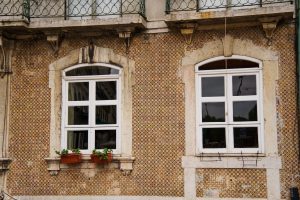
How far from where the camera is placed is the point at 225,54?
918 cm

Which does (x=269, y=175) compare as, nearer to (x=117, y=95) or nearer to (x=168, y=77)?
(x=168, y=77)

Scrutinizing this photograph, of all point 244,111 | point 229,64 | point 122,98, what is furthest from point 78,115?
point 244,111

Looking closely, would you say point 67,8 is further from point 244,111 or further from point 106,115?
point 244,111

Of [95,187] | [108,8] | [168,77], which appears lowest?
[95,187]

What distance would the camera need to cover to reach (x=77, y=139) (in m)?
9.73

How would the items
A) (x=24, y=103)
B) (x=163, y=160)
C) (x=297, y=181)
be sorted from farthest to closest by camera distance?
(x=24, y=103) → (x=163, y=160) → (x=297, y=181)

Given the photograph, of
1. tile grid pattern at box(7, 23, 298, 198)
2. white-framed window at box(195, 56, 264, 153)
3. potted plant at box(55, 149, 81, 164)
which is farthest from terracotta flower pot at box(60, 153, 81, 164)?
white-framed window at box(195, 56, 264, 153)

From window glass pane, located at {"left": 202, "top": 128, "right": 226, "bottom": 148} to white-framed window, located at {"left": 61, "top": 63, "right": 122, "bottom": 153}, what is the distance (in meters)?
1.75

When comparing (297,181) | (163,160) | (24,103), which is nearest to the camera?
(297,181)

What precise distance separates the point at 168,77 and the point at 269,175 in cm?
271

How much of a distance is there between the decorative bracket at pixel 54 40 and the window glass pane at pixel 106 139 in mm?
1977

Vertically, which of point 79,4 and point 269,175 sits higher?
point 79,4

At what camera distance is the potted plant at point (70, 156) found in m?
9.41

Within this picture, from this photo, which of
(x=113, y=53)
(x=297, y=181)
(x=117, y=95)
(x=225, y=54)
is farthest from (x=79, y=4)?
(x=297, y=181)
